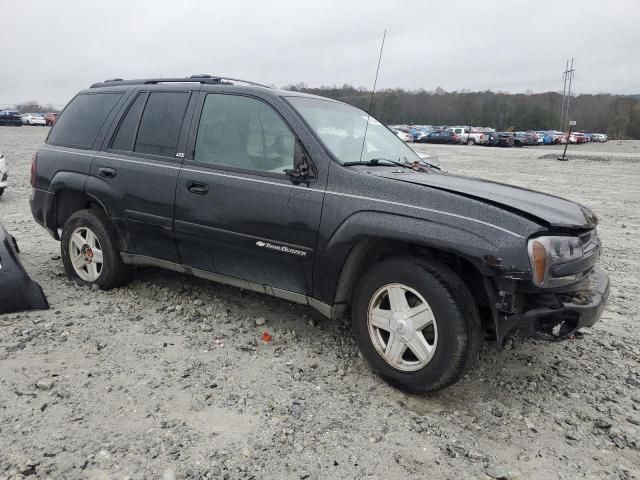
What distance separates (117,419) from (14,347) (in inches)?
49.5

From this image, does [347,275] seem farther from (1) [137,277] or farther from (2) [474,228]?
(1) [137,277]

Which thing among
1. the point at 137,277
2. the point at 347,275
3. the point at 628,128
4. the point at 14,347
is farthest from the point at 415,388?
the point at 628,128

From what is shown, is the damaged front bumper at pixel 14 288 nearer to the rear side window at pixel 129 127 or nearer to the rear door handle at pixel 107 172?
the rear door handle at pixel 107 172

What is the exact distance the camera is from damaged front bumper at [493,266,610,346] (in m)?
2.86

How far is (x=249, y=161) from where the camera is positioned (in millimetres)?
3779

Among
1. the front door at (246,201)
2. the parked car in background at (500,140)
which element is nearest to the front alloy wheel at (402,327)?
the front door at (246,201)

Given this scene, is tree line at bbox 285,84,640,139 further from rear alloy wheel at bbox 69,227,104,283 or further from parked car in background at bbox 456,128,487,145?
rear alloy wheel at bbox 69,227,104,283

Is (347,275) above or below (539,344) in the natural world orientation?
above

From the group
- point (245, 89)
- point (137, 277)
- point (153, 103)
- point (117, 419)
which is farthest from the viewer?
point (137, 277)

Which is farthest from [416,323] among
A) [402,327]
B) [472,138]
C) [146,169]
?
[472,138]

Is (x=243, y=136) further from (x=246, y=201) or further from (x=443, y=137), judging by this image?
(x=443, y=137)

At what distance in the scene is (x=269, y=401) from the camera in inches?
123

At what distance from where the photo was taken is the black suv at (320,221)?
292cm

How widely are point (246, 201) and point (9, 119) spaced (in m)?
52.1
